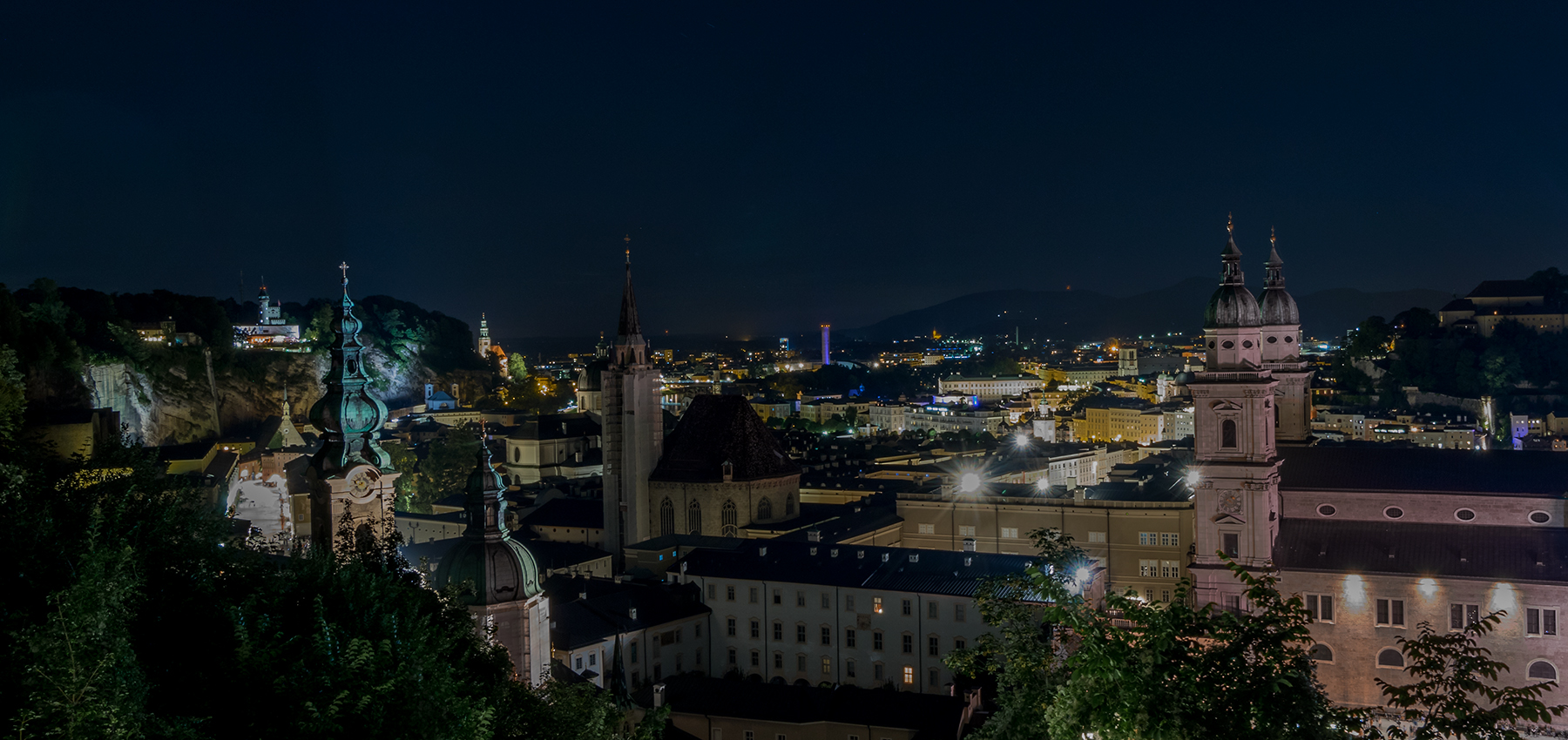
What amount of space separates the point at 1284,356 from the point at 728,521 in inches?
930

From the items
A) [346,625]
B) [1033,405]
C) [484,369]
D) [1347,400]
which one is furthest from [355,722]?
[1033,405]

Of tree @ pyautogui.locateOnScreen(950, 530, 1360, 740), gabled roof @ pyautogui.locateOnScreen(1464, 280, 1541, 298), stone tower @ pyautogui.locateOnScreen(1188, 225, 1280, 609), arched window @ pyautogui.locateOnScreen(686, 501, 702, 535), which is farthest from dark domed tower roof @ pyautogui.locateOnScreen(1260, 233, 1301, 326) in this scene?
gabled roof @ pyautogui.locateOnScreen(1464, 280, 1541, 298)

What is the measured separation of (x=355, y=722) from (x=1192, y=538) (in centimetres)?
4086

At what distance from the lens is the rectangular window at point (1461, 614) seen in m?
33.4

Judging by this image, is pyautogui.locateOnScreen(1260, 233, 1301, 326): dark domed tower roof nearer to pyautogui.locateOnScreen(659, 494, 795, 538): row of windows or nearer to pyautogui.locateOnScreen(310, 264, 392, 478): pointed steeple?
pyautogui.locateOnScreen(659, 494, 795, 538): row of windows

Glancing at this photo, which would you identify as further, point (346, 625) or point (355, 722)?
point (346, 625)

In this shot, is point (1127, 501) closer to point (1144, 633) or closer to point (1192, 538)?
point (1192, 538)

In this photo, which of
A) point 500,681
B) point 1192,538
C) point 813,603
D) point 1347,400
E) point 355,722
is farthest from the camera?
point 1347,400

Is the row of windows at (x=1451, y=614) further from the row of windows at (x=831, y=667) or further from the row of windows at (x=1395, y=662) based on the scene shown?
the row of windows at (x=831, y=667)

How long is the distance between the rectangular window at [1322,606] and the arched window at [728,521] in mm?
24758

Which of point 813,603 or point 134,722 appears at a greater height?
point 134,722

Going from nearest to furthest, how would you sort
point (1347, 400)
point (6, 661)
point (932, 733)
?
point (6, 661) → point (932, 733) → point (1347, 400)

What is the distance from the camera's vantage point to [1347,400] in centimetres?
11344

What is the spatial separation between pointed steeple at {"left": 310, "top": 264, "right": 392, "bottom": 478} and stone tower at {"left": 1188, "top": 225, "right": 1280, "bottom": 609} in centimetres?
2398
